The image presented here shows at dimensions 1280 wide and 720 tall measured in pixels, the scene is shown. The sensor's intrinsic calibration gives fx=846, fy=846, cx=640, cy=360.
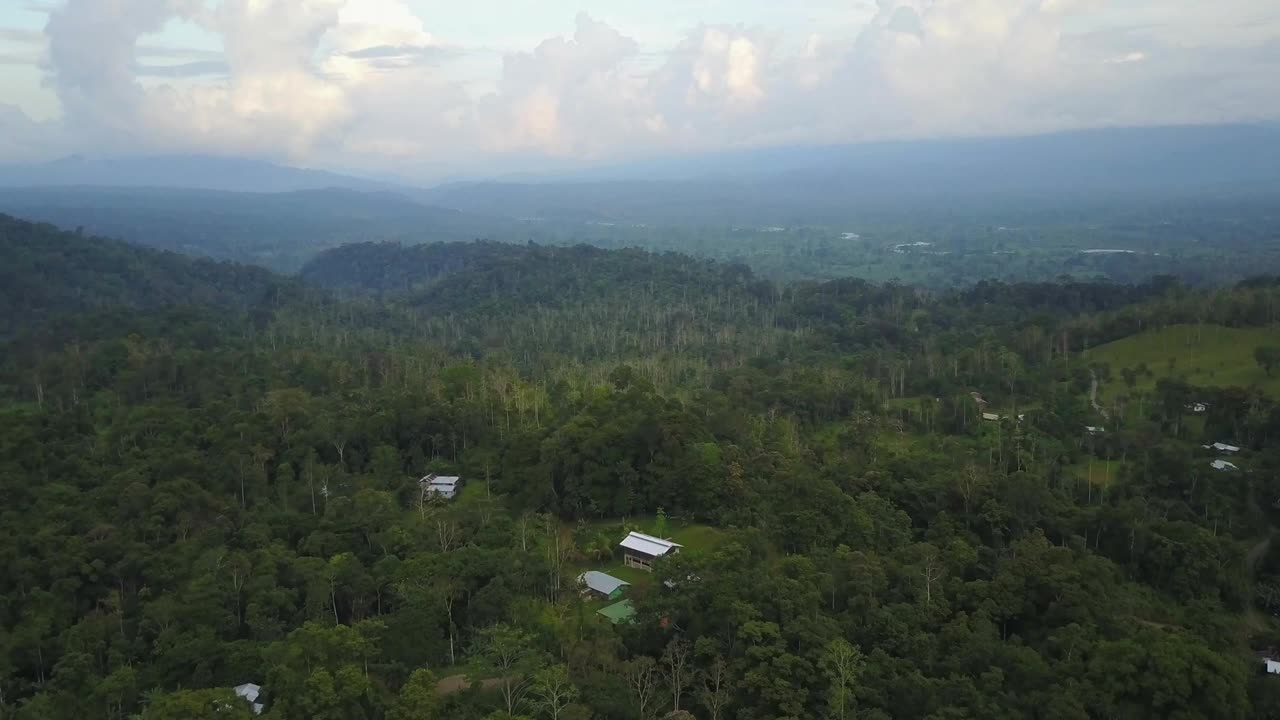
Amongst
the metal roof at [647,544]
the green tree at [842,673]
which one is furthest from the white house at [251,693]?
the green tree at [842,673]

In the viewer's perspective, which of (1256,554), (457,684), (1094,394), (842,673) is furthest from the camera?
Result: (1094,394)

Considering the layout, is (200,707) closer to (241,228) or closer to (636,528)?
(636,528)

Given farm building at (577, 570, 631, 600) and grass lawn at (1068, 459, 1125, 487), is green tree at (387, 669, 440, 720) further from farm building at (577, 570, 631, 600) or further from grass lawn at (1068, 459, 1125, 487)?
grass lawn at (1068, 459, 1125, 487)

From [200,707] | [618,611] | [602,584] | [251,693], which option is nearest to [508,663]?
[618,611]

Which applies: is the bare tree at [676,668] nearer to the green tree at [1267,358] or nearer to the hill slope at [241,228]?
the green tree at [1267,358]

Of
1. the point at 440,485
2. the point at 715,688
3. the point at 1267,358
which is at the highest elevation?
the point at 1267,358

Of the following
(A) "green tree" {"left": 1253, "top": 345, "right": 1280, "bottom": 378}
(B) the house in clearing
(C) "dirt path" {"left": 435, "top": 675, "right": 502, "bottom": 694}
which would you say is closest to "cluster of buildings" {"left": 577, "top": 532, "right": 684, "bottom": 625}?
(B) the house in clearing
